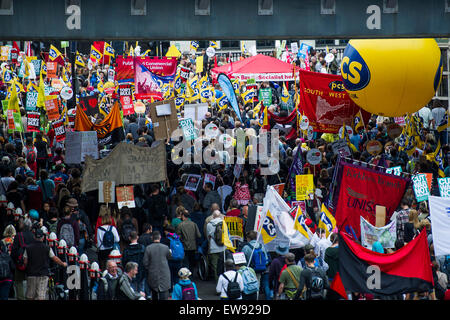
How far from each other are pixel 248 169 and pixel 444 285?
808 centimetres

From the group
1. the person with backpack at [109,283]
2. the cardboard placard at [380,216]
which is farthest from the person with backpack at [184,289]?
the cardboard placard at [380,216]

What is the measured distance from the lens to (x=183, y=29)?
54.4 feet

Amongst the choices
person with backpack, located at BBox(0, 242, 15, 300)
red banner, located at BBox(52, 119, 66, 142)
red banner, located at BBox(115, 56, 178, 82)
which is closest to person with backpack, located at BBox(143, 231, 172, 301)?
person with backpack, located at BBox(0, 242, 15, 300)

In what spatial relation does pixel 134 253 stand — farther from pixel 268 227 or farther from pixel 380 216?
pixel 380 216

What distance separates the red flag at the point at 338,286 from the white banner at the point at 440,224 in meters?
1.76

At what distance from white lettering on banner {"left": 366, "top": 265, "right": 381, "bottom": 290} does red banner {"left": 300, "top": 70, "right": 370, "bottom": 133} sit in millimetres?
10564

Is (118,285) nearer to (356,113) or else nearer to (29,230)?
(29,230)

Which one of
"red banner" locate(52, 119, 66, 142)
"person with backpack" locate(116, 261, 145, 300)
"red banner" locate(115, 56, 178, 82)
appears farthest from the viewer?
"red banner" locate(115, 56, 178, 82)

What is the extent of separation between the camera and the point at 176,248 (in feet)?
50.0

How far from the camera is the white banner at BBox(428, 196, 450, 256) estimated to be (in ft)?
45.6

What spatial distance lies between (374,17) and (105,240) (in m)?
6.57

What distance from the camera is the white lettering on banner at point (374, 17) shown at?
54.9 feet

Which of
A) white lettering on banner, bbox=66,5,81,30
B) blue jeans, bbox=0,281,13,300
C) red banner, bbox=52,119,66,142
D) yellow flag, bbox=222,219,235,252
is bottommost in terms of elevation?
blue jeans, bbox=0,281,13,300

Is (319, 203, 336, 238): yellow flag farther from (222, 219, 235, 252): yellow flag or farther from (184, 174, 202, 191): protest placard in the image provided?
(184, 174, 202, 191): protest placard
